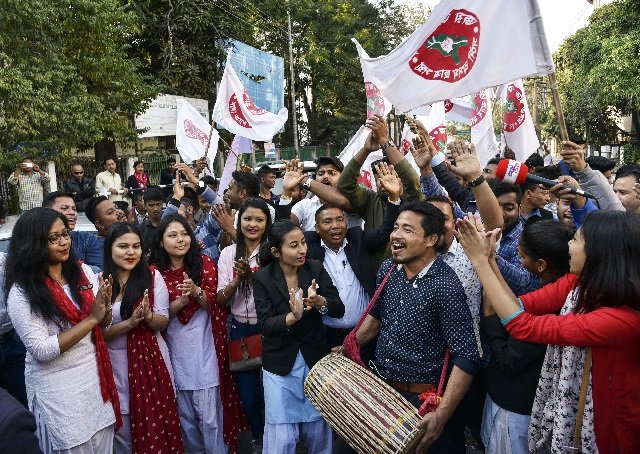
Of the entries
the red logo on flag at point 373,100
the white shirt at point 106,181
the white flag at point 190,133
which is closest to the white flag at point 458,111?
the red logo on flag at point 373,100

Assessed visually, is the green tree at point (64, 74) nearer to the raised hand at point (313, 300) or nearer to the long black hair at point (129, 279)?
the long black hair at point (129, 279)

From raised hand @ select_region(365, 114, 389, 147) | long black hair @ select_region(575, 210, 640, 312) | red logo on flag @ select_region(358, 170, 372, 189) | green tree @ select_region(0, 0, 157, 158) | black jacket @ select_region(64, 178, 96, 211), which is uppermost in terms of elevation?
green tree @ select_region(0, 0, 157, 158)

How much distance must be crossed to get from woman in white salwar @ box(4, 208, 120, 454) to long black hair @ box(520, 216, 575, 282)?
216cm

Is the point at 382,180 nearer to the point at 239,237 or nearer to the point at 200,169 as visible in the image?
the point at 239,237

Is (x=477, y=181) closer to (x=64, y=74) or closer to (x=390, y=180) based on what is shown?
(x=390, y=180)

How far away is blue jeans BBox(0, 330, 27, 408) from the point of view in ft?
12.0

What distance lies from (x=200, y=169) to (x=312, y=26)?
24154 millimetres

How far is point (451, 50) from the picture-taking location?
12.9ft

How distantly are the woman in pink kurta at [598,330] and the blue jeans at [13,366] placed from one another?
2.89 m

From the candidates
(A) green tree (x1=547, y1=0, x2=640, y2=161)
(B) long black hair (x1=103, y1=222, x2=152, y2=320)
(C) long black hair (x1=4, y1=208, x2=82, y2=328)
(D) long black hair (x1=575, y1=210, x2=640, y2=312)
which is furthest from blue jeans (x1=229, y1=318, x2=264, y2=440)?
(A) green tree (x1=547, y1=0, x2=640, y2=161)

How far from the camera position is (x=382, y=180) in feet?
12.6

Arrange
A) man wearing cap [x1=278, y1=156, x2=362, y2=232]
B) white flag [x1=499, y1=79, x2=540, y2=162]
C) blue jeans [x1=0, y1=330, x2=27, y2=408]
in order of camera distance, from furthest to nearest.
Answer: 1. white flag [x1=499, y1=79, x2=540, y2=162]
2. man wearing cap [x1=278, y1=156, x2=362, y2=232]
3. blue jeans [x1=0, y1=330, x2=27, y2=408]

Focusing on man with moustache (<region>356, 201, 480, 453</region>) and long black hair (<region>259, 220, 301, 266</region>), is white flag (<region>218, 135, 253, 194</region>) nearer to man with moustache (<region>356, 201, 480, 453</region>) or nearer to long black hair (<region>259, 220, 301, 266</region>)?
long black hair (<region>259, 220, 301, 266</region>)

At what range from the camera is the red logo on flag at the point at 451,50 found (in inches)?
152
